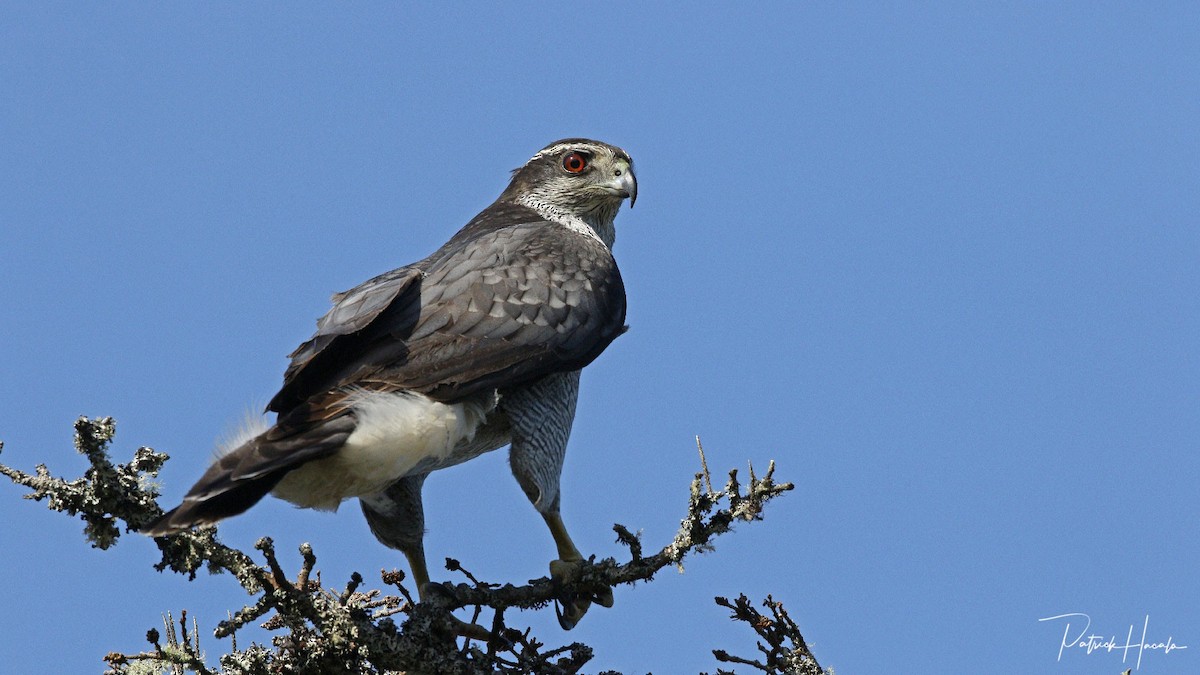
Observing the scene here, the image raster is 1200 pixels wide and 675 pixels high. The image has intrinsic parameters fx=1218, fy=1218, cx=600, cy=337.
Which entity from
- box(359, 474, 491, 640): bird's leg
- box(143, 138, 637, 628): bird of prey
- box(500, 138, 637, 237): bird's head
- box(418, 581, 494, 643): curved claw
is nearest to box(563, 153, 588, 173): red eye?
box(500, 138, 637, 237): bird's head

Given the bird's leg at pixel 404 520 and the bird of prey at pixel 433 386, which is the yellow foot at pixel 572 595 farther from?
the bird's leg at pixel 404 520

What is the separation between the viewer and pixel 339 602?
5105mm

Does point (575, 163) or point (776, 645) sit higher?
point (575, 163)

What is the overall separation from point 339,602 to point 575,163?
3.49 metres

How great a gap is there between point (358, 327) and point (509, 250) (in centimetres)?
112

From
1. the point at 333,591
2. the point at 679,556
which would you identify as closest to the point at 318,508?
the point at 333,591

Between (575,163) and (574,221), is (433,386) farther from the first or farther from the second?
(575,163)

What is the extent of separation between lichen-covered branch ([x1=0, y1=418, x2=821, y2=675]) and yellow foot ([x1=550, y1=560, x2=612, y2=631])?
0.09 metres

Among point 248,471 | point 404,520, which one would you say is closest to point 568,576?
point 404,520

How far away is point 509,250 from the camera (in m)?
6.33

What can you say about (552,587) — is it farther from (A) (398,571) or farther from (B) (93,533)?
(B) (93,533)

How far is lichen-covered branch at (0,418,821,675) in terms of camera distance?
4.65m

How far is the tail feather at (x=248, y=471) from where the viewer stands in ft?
14.8

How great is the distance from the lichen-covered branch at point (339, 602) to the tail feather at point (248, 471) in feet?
0.70
